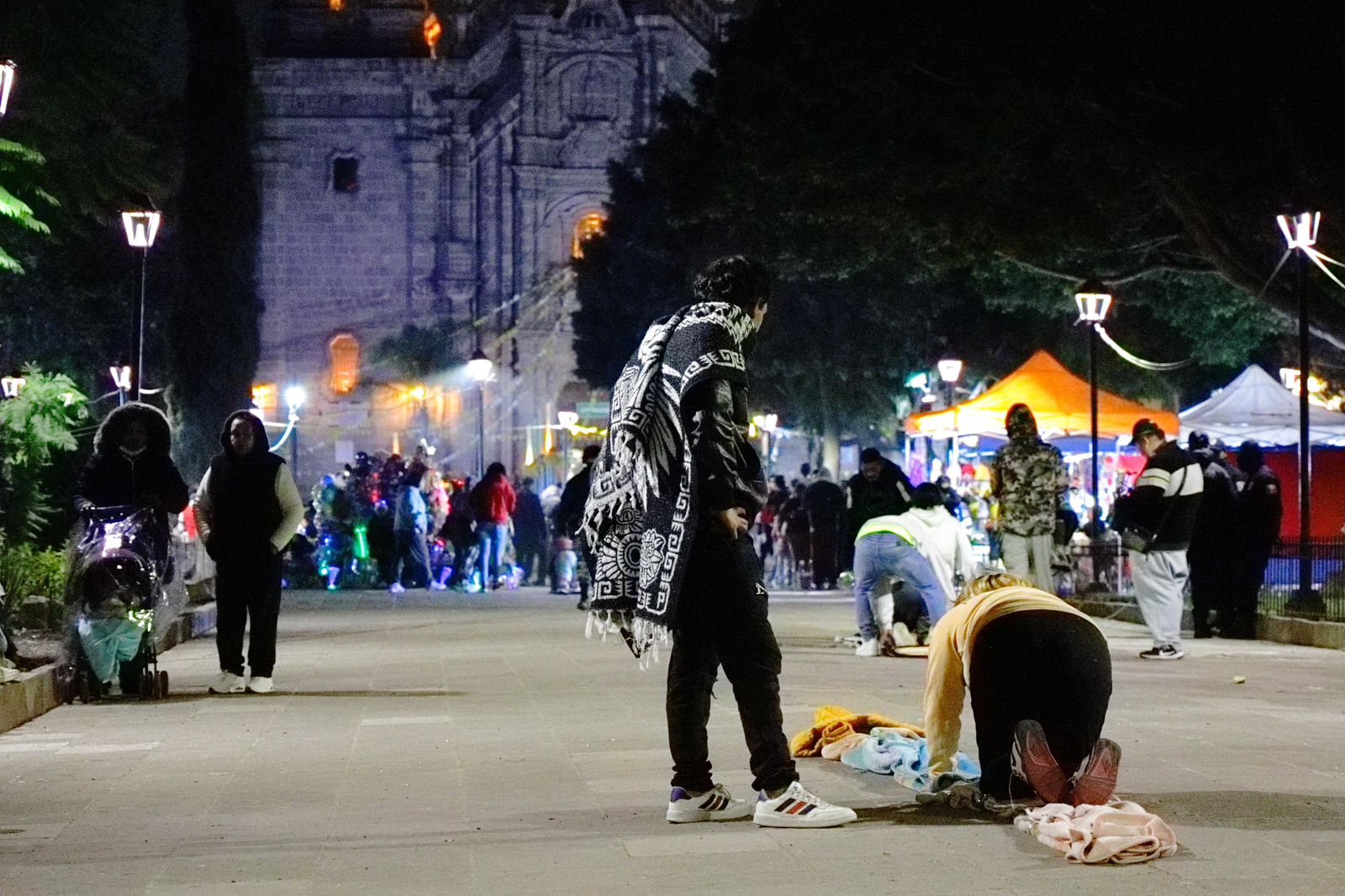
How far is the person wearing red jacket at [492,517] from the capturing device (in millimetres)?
28719

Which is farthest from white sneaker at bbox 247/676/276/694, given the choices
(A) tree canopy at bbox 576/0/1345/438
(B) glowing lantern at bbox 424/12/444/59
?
(B) glowing lantern at bbox 424/12/444/59

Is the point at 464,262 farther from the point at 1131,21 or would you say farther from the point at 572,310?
the point at 1131,21

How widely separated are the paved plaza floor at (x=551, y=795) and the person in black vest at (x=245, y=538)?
0.38m

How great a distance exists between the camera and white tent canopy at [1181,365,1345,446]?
30.0m

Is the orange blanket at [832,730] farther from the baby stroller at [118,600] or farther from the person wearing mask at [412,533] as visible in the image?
the person wearing mask at [412,533]

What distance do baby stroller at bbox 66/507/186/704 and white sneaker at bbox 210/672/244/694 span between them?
0.38 meters

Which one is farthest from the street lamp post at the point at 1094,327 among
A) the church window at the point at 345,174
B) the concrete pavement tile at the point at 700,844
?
the church window at the point at 345,174

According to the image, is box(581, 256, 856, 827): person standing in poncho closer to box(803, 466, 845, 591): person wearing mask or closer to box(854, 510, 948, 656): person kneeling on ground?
box(854, 510, 948, 656): person kneeling on ground

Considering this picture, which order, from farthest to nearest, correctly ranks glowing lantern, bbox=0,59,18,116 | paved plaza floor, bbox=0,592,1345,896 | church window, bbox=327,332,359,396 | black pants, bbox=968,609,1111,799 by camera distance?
1. church window, bbox=327,332,359,396
2. glowing lantern, bbox=0,59,18,116
3. black pants, bbox=968,609,1111,799
4. paved plaza floor, bbox=0,592,1345,896

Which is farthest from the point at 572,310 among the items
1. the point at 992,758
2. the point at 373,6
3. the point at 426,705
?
the point at 992,758

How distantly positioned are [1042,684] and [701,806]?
1.22 metres

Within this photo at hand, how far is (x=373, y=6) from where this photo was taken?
241 ft

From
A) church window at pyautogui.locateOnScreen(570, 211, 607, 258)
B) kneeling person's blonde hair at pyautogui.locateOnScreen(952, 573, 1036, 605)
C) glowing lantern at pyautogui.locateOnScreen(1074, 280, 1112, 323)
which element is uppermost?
church window at pyautogui.locateOnScreen(570, 211, 607, 258)

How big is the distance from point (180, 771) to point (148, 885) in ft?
9.55
